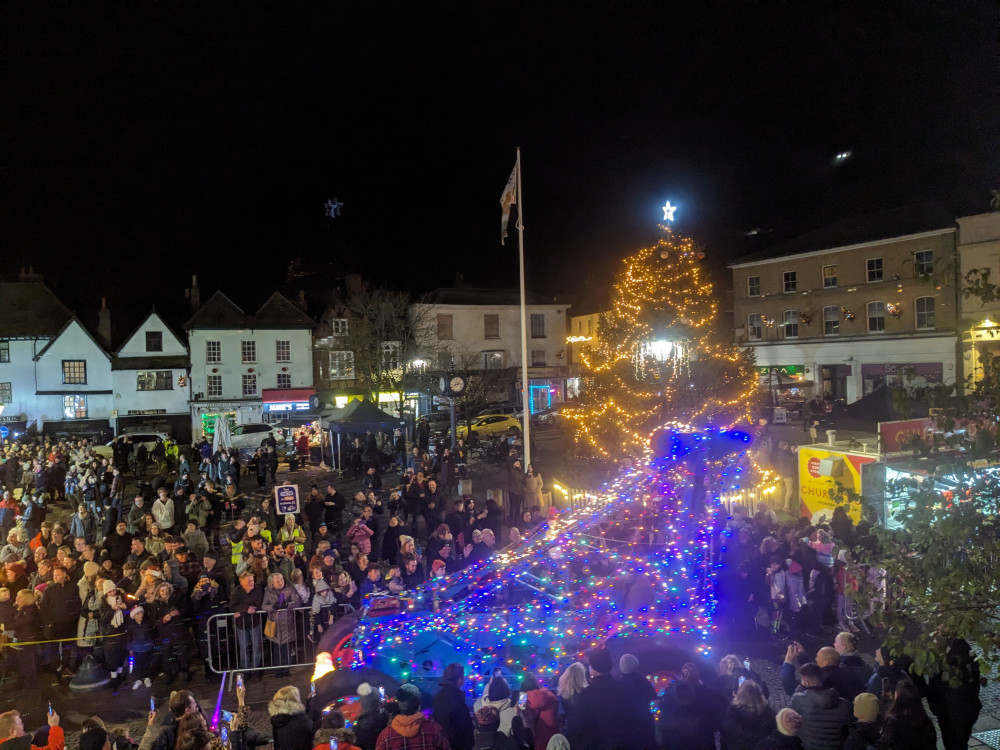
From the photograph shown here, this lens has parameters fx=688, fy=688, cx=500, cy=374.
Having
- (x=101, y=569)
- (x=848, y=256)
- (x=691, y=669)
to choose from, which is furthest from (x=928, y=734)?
(x=848, y=256)

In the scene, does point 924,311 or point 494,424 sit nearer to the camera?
point 924,311

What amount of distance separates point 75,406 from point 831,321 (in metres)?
43.1

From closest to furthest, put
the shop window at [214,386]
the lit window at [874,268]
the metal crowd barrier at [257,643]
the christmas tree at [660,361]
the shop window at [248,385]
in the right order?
1. the metal crowd barrier at [257,643]
2. the christmas tree at [660,361]
3. the lit window at [874,268]
4. the shop window at [214,386]
5. the shop window at [248,385]

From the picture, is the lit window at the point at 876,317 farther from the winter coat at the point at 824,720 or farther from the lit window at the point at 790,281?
the winter coat at the point at 824,720

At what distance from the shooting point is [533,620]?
25.0ft

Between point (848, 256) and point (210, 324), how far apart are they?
118ft

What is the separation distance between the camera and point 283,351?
42219mm

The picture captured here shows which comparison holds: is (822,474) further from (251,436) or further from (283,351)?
(283,351)

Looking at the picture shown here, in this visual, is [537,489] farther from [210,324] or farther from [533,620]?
[210,324]

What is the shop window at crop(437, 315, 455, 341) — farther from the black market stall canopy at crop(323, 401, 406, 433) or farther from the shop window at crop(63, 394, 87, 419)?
the shop window at crop(63, 394, 87, 419)

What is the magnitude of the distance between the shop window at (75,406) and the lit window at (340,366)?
14.2 m

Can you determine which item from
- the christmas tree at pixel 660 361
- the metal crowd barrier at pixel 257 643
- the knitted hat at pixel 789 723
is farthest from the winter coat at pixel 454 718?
the christmas tree at pixel 660 361

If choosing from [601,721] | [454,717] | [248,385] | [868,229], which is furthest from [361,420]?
[868,229]

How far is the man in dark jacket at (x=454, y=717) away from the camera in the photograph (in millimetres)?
5805
